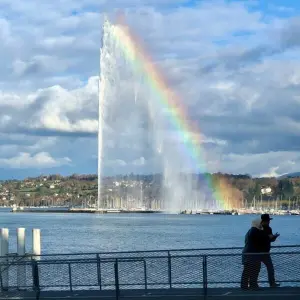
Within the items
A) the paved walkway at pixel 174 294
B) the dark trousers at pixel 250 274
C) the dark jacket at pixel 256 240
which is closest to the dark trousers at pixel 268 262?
the dark trousers at pixel 250 274

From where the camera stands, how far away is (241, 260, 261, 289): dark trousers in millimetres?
20047

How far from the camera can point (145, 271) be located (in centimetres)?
2172

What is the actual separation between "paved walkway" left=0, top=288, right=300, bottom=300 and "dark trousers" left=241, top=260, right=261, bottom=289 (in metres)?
0.24

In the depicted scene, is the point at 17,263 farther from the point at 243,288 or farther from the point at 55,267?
the point at 243,288

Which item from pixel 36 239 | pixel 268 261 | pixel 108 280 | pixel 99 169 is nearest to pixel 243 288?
pixel 268 261

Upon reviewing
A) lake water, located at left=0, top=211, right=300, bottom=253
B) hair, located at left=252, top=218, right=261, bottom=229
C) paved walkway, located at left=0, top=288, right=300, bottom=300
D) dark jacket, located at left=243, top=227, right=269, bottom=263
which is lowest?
lake water, located at left=0, top=211, right=300, bottom=253

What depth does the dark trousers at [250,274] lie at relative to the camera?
65.8 ft

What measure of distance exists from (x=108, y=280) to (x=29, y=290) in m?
2.41

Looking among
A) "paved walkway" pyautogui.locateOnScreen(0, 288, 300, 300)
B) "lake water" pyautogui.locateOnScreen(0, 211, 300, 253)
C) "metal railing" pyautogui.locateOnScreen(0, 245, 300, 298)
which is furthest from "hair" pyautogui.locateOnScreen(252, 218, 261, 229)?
"lake water" pyautogui.locateOnScreen(0, 211, 300, 253)

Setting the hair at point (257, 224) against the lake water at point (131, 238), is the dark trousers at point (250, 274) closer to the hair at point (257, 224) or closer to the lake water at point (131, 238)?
the hair at point (257, 224)

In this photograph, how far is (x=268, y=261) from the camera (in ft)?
65.6

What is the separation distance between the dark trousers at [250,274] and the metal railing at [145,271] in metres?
0.38

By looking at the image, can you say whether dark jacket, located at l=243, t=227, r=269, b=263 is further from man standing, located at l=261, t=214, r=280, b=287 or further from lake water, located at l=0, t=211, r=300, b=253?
lake water, located at l=0, t=211, r=300, b=253

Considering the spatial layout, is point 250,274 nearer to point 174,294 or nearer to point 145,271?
point 174,294
